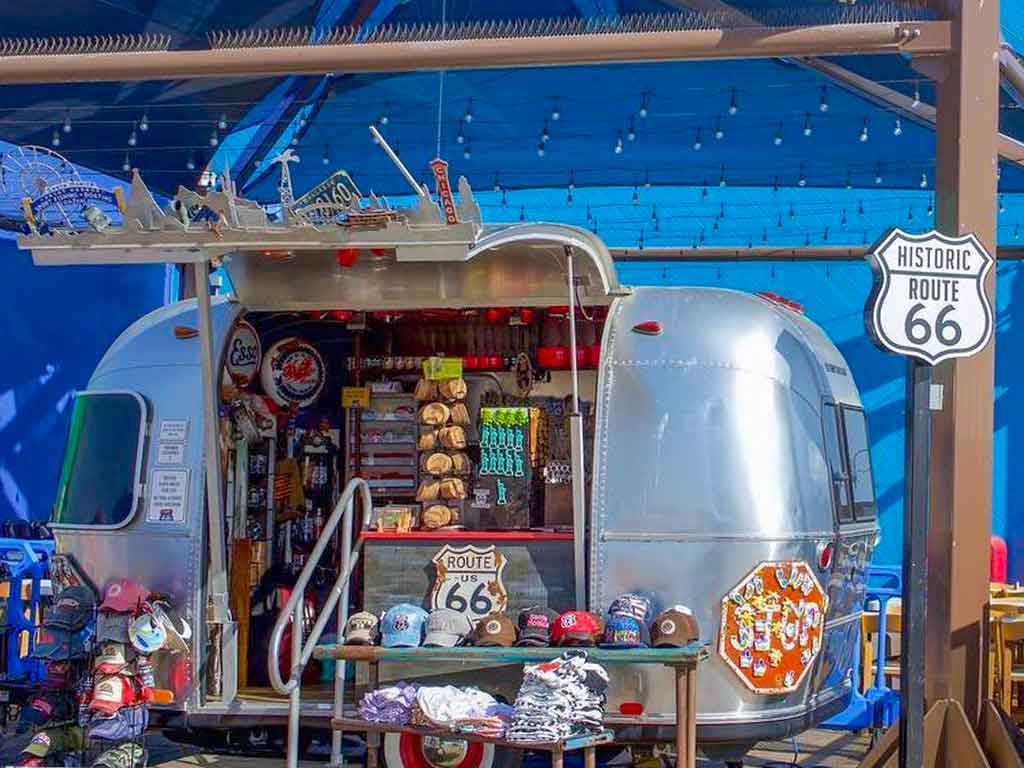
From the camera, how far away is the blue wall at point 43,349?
1571 cm

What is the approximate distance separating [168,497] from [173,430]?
0.40 meters

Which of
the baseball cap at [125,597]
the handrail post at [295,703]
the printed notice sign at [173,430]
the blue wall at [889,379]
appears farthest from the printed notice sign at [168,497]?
the blue wall at [889,379]

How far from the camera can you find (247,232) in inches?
303

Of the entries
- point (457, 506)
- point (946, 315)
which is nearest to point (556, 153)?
point (457, 506)

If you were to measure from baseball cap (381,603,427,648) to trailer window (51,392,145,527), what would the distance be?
1.70 metres

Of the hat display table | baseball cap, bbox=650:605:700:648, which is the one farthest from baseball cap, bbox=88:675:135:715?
baseball cap, bbox=650:605:700:648

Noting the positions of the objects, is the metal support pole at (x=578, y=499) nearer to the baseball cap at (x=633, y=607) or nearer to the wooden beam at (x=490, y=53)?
the baseball cap at (x=633, y=607)

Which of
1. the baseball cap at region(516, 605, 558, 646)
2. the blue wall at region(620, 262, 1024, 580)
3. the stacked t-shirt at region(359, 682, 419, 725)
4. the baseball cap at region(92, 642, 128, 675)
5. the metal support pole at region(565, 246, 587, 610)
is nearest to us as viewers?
the stacked t-shirt at region(359, 682, 419, 725)

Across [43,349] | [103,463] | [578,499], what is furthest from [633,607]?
[43,349]

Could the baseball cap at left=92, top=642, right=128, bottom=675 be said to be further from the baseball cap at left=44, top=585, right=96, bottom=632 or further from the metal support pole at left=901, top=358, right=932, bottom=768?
the metal support pole at left=901, top=358, right=932, bottom=768

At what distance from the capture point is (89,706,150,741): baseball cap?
27.0 ft

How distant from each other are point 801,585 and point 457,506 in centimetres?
226

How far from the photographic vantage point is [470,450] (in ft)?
32.2

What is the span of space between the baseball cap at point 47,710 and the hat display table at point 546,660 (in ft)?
5.40
